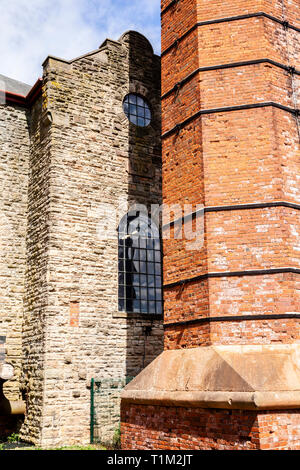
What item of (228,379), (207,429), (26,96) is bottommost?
(207,429)

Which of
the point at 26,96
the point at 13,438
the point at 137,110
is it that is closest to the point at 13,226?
the point at 26,96

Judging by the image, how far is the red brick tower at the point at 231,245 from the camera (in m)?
6.25

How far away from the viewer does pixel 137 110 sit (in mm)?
12836

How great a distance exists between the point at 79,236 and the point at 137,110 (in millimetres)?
4213

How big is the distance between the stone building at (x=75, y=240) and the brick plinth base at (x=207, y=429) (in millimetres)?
2765

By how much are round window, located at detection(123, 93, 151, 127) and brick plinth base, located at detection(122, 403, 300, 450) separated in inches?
306

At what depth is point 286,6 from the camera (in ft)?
28.1

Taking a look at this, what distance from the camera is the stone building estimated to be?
32.9 ft

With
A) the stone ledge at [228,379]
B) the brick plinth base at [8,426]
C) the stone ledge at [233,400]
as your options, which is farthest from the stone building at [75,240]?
the stone ledge at [233,400]

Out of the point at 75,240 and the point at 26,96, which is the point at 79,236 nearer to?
the point at 75,240

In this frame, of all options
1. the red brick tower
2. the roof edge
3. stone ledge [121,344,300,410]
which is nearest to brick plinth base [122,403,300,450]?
the red brick tower

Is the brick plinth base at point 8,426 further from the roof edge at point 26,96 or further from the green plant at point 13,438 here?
the roof edge at point 26,96
